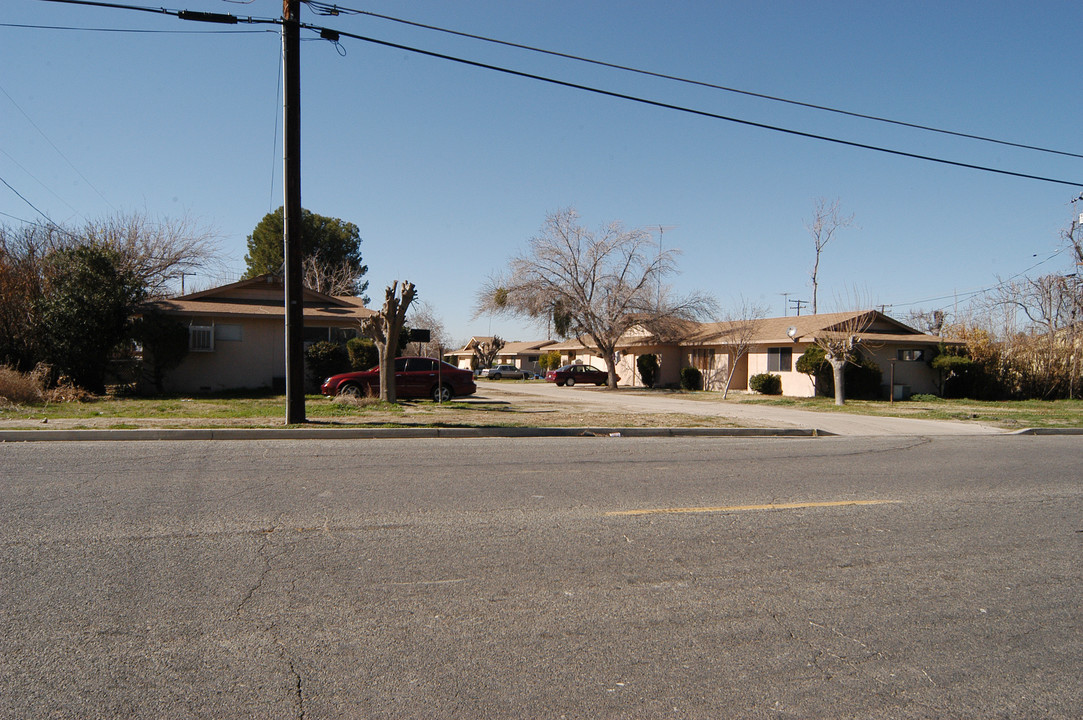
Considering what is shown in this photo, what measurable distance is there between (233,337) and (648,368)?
22.8 meters

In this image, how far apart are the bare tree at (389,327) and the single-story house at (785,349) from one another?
17.9 meters

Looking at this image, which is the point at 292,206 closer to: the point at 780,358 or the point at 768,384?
the point at 768,384

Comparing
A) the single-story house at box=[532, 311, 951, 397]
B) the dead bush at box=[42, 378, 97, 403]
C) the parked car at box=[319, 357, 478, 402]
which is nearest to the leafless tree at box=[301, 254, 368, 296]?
the single-story house at box=[532, 311, 951, 397]

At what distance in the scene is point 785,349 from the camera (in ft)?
107

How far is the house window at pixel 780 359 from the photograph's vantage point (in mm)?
32281

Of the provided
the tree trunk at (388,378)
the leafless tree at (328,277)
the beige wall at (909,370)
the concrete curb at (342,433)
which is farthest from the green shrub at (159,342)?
the beige wall at (909,370)

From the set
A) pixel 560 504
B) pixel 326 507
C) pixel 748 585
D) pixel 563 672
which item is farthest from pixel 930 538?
pixel 326 507

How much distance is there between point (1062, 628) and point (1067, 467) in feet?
26.4

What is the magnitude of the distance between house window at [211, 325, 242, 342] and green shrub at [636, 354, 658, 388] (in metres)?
22.5

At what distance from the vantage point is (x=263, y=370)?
80.3ft

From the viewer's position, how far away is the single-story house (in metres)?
31.0

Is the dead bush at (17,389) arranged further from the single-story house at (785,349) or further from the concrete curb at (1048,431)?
Answer: the single-story house at (785,349)

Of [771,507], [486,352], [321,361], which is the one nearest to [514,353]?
[486,352]

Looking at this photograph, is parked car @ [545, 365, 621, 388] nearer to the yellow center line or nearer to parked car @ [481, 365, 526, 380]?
parked car @ [481, 365, 526, 380]
